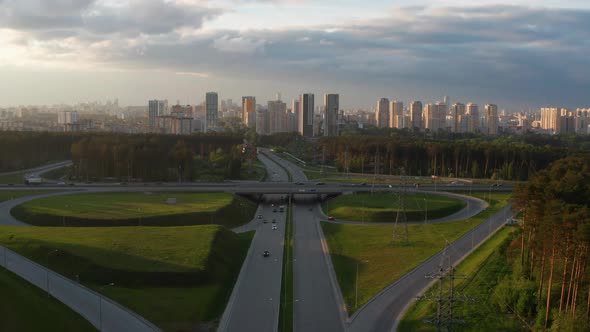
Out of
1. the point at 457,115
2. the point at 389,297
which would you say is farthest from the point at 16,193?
the point at 457,115

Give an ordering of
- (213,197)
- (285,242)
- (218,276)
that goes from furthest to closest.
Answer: (213,197) → (285,242) → (218,276)

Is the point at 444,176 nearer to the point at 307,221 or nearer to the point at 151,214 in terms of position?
the point at 307,221

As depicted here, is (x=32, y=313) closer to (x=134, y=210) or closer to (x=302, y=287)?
A: (x=302, y=287)

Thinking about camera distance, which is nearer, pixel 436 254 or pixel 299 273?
pixel 299 273

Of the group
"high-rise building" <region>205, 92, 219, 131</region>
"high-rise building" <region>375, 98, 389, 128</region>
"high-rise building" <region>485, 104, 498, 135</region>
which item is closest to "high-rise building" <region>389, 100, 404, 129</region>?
"high-rise building" <region>375, 98, 389, 128</region>

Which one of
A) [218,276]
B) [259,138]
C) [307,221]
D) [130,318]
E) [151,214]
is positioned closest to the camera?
[130,318]

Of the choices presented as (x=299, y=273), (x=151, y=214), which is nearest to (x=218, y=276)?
(x=299, y=273)
